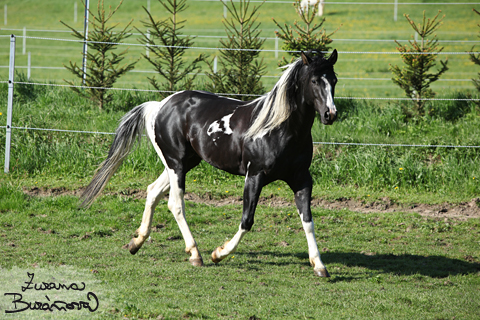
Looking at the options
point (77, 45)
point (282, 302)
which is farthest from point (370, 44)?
point (282, 302)

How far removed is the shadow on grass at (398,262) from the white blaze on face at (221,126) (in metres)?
1.38

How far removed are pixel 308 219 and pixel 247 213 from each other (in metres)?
0.57

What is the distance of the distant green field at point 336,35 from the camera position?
17.7 m

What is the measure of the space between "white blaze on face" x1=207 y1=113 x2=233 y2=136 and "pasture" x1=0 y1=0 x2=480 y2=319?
135 centimetres

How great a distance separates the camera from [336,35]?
24.1 meters

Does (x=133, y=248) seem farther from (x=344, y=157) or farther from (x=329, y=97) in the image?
(x=344, y=157)

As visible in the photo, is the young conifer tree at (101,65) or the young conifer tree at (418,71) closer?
the young conifer tree at (418,71)

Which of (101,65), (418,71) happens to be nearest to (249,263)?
(418,71)

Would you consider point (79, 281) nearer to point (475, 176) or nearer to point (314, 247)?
point (314, 247)

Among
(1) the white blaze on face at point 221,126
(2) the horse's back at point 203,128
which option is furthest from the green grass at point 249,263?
(1) the white blaze on face at point 221,126

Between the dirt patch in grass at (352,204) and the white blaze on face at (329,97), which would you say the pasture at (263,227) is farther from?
the white blaze on face at (329,97)

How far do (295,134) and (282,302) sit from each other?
1513 millimetres

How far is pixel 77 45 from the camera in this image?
84.0 feet

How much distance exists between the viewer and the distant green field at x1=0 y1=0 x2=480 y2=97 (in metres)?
17.7
